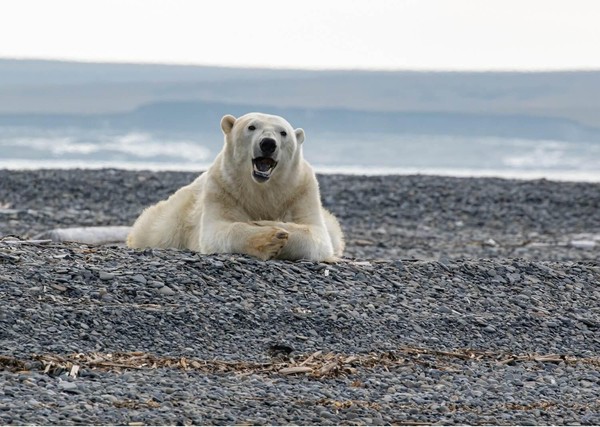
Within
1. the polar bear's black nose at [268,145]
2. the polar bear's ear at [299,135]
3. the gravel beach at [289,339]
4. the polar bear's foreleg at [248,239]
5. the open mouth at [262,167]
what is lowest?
the gravel beach at [289,339]

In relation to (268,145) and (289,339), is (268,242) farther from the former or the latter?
(289,339)

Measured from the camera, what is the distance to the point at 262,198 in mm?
5164

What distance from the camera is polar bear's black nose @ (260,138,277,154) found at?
15.9 ft

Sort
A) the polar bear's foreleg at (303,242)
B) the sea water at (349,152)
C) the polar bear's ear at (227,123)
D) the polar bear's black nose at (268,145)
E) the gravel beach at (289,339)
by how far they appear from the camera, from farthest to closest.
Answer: the sea water at (349,152), the polar bear's ear at (227,123), the polar bear's foreleg at (303,242), the polar bear's black nose at (268,145), the gravel beach at (289,339)

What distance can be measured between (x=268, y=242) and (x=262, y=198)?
367mm

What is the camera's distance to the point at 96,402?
3168 mm

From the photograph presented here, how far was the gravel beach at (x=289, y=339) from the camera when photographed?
10.8ft

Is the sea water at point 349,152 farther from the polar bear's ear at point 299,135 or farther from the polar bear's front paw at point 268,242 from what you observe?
the polar bear's front paw at point 268,242

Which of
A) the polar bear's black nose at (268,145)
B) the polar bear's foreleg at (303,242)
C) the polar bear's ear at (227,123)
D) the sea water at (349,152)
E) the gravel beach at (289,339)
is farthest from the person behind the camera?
the sea water at (349,152)

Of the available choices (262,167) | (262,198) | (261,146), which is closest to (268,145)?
(261,146)

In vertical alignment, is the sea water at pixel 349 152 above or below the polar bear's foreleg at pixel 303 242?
below

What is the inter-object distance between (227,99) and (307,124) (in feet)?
8.93

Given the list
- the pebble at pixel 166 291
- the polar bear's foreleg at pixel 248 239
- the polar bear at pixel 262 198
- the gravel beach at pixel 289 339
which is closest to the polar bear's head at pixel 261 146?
the polar bear at pixel 262 198

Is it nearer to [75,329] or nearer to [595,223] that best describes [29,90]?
[595,223]
